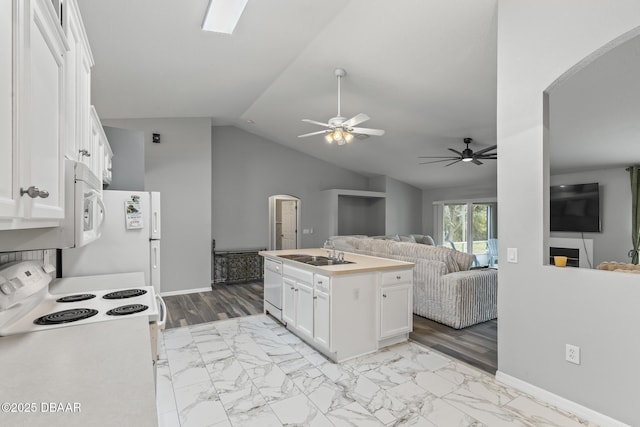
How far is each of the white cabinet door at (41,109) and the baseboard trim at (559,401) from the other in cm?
304

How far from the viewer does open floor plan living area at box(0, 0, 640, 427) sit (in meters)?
1.13

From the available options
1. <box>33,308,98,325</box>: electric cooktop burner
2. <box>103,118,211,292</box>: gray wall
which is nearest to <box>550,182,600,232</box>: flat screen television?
<box>103,118,211,292</box>: gray wall

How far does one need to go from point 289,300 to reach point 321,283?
2.47ft

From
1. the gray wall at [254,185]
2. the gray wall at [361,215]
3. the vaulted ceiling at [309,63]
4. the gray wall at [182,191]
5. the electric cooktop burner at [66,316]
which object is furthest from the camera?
the gray wall at [361,215]

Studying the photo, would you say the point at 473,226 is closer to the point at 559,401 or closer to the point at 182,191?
the point at 559,401

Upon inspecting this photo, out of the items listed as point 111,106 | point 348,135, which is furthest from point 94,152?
point 111,106

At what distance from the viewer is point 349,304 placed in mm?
2928

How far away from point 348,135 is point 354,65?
0.89 meters

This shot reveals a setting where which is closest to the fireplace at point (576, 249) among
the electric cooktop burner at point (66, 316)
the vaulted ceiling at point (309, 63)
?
the vaulted ceiling at point (309, 63)

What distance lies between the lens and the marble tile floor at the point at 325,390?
208 centimetres

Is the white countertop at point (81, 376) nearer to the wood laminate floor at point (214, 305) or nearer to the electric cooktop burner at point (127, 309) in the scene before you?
the electric cooktop burner at point (127, 309)

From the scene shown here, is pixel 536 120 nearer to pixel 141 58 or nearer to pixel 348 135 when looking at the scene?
pixel 348 135

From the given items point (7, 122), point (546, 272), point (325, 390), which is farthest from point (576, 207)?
point (7, 122)

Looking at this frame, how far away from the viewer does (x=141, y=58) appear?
3.18 metres
